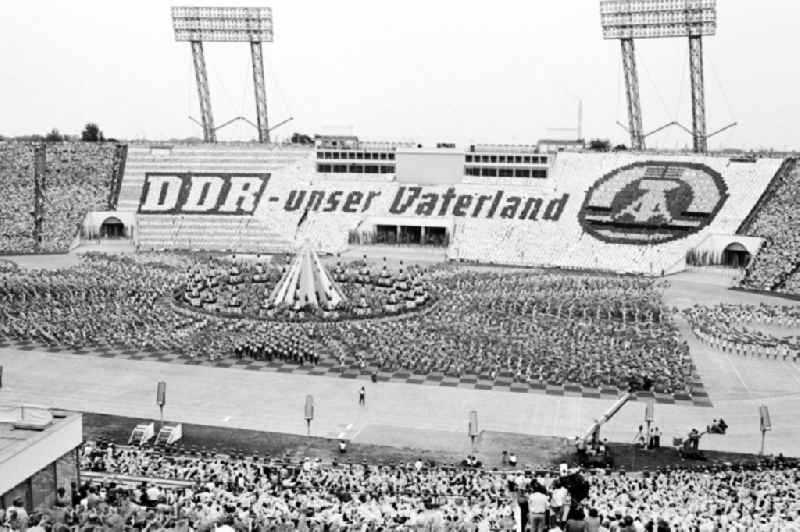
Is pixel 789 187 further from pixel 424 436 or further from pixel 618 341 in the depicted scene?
pixel 424 436

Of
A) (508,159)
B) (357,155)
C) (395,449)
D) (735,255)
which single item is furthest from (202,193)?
(395,449)

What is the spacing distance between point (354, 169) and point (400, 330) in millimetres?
46716

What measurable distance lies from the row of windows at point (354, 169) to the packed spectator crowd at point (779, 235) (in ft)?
115

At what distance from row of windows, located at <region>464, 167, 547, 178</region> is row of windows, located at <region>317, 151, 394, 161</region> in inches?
333

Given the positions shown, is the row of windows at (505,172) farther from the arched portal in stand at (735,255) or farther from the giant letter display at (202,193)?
the arched portal in stand at (735,255)

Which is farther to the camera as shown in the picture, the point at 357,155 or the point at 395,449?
the point at 357,155

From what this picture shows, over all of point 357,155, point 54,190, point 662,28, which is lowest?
point 54,190

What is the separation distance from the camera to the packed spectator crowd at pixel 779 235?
5950cm

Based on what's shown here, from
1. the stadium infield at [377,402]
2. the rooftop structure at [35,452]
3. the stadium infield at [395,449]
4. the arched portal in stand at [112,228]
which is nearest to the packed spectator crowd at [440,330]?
the stadium infield at [377,402]

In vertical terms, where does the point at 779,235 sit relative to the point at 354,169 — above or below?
below

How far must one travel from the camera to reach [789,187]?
72000 mm

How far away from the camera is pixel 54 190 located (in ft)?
271

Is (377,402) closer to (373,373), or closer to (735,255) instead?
(373,373)

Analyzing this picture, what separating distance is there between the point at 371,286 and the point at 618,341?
19.7m
